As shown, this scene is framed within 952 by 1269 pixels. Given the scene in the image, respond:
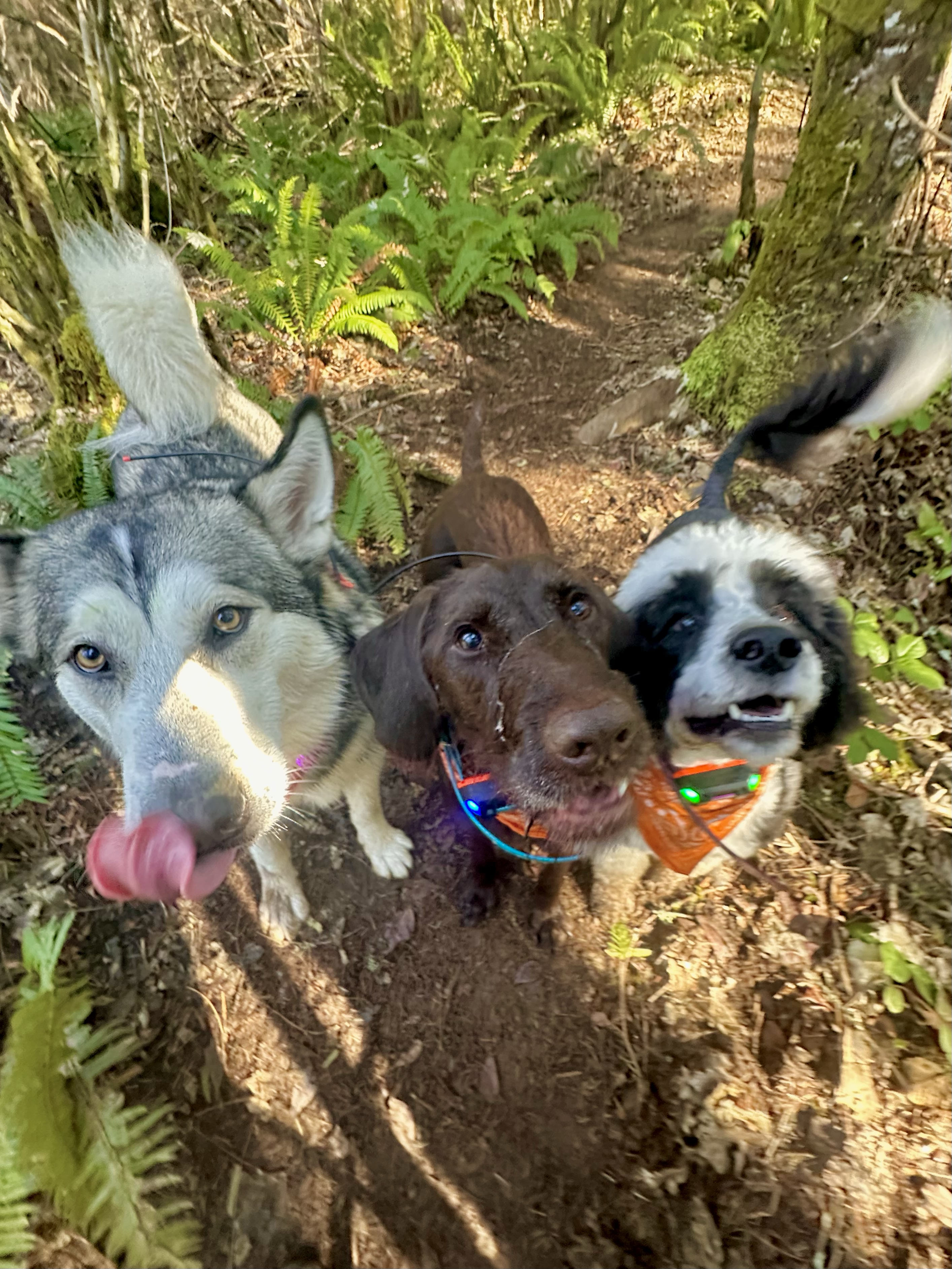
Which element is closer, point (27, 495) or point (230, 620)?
point (230, 620)

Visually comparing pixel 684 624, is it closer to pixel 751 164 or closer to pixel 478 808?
pixel 478 808

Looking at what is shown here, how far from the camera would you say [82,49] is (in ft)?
15.8

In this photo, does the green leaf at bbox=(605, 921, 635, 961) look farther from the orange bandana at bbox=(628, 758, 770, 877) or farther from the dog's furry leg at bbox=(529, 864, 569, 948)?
the orange bandana at bbox=(628, 758, 770, 877)

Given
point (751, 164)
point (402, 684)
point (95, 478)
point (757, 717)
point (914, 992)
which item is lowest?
point (914, 992)

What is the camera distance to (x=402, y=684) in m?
2.46

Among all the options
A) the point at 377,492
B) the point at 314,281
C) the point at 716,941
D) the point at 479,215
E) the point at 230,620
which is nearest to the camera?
the point at 230,620

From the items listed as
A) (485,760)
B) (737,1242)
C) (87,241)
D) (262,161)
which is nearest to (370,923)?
(485,760)

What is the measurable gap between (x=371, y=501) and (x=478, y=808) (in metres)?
2.49

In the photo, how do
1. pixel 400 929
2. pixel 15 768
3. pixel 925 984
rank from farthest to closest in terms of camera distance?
pixel 400 929 → pixel 15 768 → pixel 925 984

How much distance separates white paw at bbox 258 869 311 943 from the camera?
11.3 feet

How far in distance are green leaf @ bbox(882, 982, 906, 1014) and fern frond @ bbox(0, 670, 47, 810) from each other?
13.7 feet

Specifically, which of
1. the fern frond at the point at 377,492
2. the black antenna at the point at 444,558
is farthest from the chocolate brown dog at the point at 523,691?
the fern frond at the point at 377,492

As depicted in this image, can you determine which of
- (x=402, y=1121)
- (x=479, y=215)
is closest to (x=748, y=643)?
(x=402, y=1121)

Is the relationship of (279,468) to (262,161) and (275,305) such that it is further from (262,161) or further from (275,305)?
(262,161)
